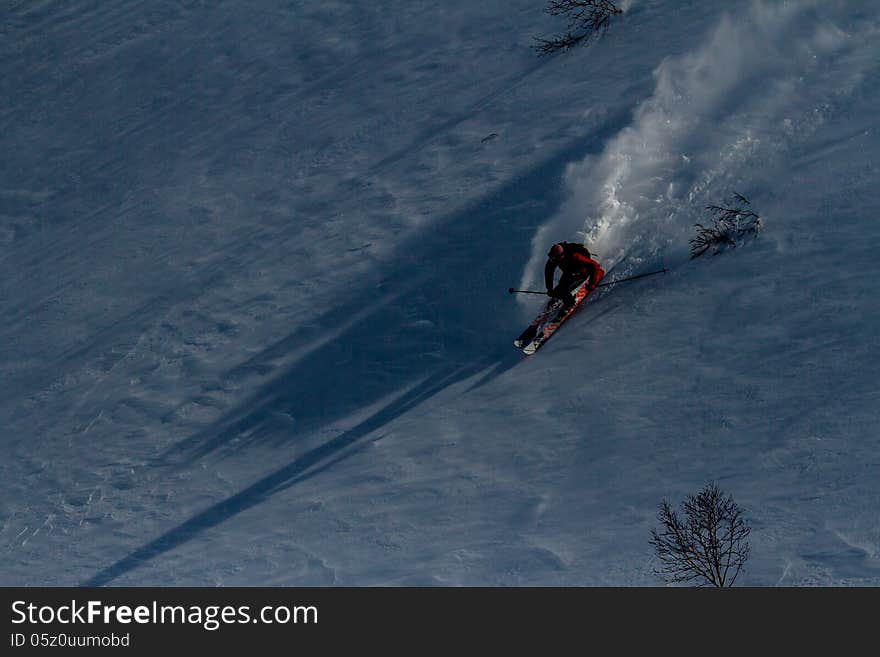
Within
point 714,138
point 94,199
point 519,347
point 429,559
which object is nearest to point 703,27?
point 714,138

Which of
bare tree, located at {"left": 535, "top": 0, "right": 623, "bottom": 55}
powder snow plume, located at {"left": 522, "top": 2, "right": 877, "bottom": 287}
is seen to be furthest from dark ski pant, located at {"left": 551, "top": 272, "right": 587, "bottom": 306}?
bare tree, located at {"left": 535, "top": 0, "right": 623, "bottom": 55}

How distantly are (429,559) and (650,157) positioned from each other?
284 inches

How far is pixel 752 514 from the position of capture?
1559 centimetres

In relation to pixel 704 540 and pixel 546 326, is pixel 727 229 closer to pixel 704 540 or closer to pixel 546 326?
pixel 546 326

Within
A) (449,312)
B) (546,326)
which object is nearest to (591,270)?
(546,326)

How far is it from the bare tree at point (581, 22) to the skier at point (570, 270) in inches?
Answer: 205

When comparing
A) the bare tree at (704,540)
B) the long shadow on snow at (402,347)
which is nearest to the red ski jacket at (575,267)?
the long shadow on snow at (402,347)

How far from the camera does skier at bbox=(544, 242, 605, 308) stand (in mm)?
17486

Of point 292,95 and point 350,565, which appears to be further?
point 292,95

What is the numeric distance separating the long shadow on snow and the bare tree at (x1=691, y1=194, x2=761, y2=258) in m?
2.54

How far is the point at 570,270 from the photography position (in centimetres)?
1762

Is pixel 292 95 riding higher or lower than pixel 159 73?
lower

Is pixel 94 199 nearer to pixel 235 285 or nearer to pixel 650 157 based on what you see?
pixel 235 285

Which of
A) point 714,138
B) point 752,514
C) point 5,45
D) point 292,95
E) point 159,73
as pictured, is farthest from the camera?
point 5,45
